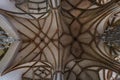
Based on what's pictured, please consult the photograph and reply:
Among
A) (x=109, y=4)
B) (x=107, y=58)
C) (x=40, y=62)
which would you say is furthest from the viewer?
(x=40, y=62)

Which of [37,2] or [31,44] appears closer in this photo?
[37,2]


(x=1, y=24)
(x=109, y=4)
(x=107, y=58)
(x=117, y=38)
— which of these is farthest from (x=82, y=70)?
(x=1, y=24)

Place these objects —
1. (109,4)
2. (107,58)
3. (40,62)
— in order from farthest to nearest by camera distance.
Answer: (40,62)
(107,58)
(109,4)

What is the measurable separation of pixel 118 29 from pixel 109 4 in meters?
1.48

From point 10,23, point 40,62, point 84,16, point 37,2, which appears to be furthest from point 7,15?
point 84,16

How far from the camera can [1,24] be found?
1237 cm

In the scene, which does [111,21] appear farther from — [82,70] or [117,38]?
[82,70]

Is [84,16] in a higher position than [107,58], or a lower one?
higher

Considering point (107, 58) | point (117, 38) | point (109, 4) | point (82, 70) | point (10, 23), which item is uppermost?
point (109, 4)

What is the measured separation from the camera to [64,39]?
13414 millimetres

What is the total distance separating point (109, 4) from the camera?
37.5ft

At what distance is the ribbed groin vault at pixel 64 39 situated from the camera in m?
12.2

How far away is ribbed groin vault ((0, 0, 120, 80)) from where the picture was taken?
12.2 m

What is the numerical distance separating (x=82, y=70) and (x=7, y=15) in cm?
540
